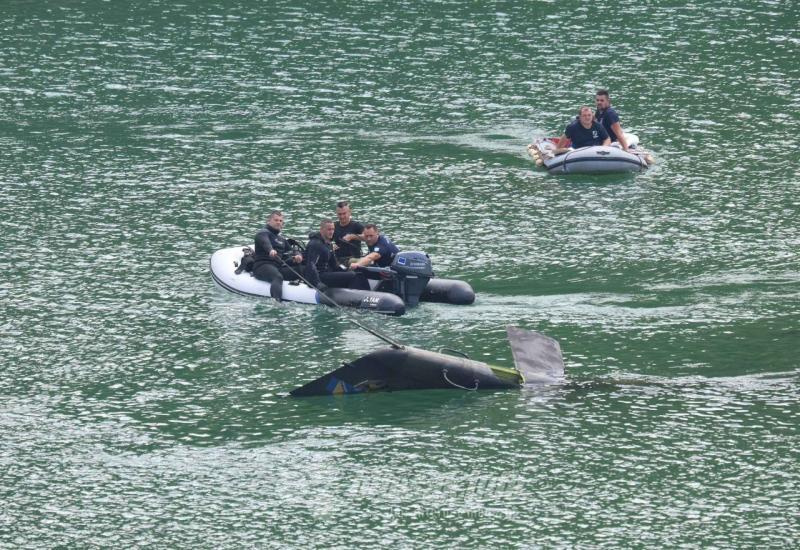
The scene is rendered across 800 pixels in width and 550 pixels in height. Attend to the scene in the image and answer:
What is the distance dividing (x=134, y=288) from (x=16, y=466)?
8.47 meters

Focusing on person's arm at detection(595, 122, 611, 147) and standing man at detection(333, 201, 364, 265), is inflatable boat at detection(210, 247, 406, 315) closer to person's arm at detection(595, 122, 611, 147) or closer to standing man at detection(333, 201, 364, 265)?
standing man at detection(333, 201, 364, 265)

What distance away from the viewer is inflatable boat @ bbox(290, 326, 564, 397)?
82.8ft

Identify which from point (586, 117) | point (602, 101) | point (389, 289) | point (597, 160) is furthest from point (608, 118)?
point (389, 289)

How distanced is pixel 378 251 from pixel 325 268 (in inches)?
44.6

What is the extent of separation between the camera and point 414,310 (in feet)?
97.3

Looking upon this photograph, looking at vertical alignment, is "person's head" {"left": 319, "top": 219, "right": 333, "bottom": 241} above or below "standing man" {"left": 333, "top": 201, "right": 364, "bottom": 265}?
above

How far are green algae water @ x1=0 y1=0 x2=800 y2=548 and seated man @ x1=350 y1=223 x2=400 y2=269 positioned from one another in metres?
1.48

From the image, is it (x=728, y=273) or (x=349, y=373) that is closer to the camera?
(x=349, y=373)

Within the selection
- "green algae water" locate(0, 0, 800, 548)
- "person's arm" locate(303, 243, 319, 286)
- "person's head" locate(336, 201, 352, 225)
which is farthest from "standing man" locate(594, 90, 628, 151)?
"person's arm" locate(303, 243, 319, 286)

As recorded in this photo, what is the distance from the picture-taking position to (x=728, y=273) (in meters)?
31.1

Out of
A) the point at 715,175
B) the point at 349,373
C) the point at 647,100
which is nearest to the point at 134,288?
the point at 349,373

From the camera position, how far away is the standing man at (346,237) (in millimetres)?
30969

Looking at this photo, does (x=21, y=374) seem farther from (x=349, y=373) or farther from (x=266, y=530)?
(x=266, y=530)

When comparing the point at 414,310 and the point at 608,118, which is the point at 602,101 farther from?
the point at 414,310
